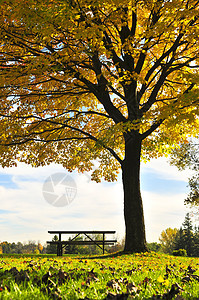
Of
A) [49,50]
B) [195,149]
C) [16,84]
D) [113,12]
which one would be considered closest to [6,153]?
[16,84]

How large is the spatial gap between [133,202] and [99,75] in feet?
17.4

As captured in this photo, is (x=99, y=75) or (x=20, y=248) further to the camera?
(x=20, y=248)

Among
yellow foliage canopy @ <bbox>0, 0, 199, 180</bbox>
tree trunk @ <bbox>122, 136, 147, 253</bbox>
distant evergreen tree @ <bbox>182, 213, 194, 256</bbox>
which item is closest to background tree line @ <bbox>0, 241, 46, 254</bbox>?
distant evergreen tree @ <bbox>182, 213, 194, 256</bbox>

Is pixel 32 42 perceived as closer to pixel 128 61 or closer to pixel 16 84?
pixel 16 84

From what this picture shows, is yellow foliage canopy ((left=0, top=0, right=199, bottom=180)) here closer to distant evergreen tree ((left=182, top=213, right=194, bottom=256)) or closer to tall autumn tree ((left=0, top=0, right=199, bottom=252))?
tall autumn tree ((left=0, top=0, right=199, bottom=252))

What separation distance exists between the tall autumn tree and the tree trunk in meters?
0.04

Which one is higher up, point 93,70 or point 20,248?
Answer: point 93,70

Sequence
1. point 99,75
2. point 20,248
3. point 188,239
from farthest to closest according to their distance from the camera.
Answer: point 20,248
point 188,239
point 99,75

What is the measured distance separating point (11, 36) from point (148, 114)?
5.98 meters

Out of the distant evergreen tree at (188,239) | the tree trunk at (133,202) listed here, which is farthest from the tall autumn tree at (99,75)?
the distant evergreen tree at (188,239)

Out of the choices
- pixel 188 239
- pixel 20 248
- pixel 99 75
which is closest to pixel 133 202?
pixel 99 75

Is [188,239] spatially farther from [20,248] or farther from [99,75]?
[20,248]

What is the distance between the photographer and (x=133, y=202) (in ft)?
39.9

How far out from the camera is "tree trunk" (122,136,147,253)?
39.0ft
